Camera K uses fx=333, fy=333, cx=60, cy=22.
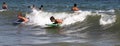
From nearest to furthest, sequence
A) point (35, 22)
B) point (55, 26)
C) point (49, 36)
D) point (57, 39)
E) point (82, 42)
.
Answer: point (82, 42) < point (57, 39) < point (49, 36) < point (55, 26) < point (35, 22)

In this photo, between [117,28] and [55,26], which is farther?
[55,26]

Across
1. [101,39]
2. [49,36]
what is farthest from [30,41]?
[101,39]

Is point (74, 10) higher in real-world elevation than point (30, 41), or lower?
higher

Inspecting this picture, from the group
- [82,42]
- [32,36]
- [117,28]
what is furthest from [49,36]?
[117,28]

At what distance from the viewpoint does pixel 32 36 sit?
681 inches

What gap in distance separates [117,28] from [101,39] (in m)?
3.43

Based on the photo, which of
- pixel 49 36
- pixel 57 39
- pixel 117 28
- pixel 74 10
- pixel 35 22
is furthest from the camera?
pixel 74 10

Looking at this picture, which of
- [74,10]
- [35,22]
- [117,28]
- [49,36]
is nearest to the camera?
[49,36]

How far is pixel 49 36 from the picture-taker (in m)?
17.0

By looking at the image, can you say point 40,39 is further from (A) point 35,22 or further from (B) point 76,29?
(A) point 35,22

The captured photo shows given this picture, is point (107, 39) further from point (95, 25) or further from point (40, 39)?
point (95, 25)

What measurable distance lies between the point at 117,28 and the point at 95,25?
239 cm

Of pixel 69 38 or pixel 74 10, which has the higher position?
pixel 74 10

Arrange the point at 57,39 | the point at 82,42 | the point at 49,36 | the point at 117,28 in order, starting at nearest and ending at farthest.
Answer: the point at 82,42 → the point at 57,39 → the point at 49,36 → the point at 117,28
